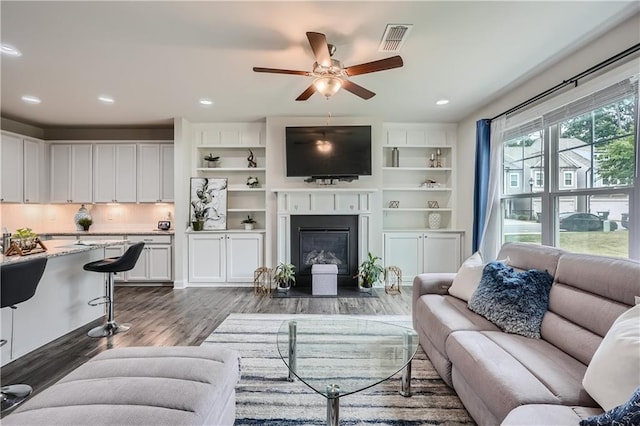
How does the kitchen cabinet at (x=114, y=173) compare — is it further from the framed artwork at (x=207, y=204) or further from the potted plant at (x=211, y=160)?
the potted plant at (x=211, y=160)

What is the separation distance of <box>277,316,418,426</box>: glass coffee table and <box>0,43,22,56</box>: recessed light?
334 centimetres

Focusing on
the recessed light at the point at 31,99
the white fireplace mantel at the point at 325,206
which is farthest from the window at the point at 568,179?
the recessed light at the point at 31,99

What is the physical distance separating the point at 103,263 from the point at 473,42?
4035 millimetres

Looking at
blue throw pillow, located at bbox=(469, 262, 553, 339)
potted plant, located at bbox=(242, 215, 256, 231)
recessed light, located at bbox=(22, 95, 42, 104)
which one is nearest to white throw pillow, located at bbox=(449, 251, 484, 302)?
blue throw pillow, located at bbox=(469, 262, 553, 339)

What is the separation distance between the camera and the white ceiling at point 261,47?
80.7 inches

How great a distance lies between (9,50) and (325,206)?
12.2ft

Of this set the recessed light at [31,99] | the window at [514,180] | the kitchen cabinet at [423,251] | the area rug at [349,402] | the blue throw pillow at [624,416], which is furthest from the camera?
the kitchen cabinet at [423,251]

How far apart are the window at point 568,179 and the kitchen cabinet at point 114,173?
5.93 meters

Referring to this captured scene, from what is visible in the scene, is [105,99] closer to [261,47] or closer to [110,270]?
[110,270]

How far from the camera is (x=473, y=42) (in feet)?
8.07

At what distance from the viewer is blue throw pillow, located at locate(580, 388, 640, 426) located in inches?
36.4

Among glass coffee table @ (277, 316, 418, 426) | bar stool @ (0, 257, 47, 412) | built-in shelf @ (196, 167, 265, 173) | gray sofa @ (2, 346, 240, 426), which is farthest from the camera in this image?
built-in shelf @ (196, 167, 265, 173)

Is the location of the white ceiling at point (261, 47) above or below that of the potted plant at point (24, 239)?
above

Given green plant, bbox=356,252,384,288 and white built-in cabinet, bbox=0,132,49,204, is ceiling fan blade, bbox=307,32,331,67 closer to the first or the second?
green plant, bbox=356,252,384,288
